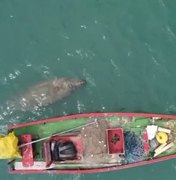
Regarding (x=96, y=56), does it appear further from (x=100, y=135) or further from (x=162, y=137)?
(x=162, y=137)

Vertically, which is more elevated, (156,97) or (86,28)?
(86,28)

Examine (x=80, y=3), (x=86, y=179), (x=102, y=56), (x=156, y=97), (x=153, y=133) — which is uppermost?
(x=80, y=3)

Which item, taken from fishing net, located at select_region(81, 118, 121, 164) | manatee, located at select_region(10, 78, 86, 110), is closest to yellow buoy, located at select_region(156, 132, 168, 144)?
fishing net, located at select_region(81, 118, 121, 164)

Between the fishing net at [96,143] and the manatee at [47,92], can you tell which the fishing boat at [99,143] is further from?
the manatee at [47,92]

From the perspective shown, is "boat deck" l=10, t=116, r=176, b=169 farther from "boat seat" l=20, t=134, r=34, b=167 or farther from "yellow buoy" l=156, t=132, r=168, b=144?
"boat seat" l=20, t=134, r=34, b=167

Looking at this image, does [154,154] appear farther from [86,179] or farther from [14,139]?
[14,139]

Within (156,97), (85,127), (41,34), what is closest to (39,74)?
(41,34)

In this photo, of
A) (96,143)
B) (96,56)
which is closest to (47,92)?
(96,56)
